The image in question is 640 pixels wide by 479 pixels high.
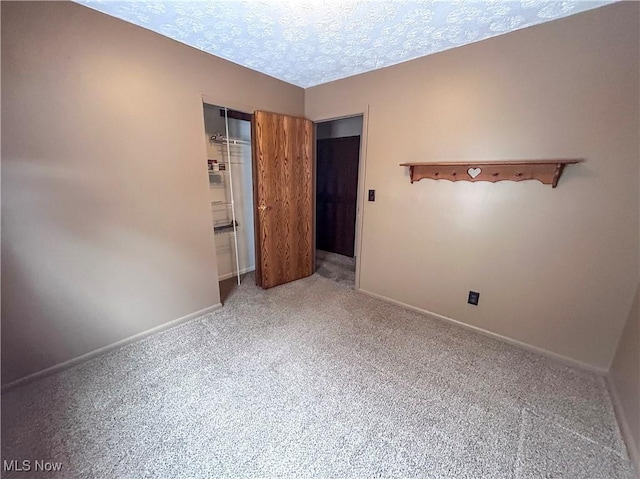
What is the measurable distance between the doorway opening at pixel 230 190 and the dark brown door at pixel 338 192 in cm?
144

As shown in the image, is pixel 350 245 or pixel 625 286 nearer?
pixel 625 286

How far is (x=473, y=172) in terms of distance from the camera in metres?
2.02

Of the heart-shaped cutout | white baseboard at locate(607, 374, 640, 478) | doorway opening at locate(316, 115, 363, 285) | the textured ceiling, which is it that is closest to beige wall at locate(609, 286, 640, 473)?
white baseboard at locate(607, 374, 640, 478)

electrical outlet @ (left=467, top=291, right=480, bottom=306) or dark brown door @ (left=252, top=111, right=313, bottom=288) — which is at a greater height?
dark brown door @ (left=252, top=111, right=313, bottom=288)

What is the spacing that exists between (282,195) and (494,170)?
6.52ft

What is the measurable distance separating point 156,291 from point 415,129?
102 inches

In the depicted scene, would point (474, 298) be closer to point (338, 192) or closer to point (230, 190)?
point (338, 192)

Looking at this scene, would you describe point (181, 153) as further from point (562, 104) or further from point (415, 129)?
point (562, 104)

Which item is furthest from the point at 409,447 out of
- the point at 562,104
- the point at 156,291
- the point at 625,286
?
the point at 562,104

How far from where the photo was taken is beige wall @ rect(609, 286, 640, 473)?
129 centimetres

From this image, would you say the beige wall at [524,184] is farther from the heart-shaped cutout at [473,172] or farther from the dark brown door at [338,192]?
the dark brown door at [338,192]

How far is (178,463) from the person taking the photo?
1194 millimetres

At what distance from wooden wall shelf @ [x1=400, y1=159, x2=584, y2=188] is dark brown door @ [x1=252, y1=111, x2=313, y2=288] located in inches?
46.9

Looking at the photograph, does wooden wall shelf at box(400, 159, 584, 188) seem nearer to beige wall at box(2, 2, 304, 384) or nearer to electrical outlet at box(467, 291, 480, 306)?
electrical outlet at box(467, 291, 480, 306)
